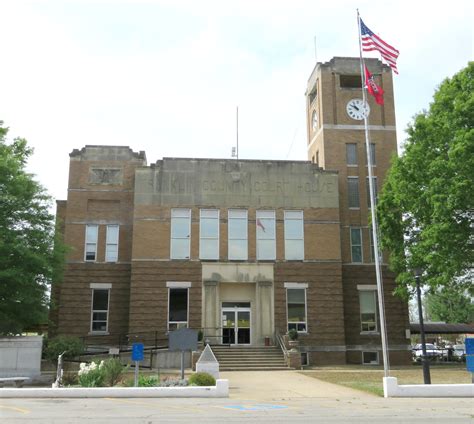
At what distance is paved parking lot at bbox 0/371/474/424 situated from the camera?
1301 centimetres

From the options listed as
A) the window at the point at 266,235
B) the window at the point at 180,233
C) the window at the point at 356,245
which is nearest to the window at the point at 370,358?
the window at the point at 356,245

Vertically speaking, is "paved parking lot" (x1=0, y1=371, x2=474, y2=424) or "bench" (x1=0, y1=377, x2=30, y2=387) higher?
"bench" (x1=0, y1=377, x2=30, y2=387)

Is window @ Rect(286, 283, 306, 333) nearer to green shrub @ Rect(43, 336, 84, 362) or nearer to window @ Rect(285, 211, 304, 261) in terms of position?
window @ Rect(285, 211, 304, 261)

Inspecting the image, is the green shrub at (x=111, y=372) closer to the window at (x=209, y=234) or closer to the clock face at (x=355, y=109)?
the window at (x=209, y=234)

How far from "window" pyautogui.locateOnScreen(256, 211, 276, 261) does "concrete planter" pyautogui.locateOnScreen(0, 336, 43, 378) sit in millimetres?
15137

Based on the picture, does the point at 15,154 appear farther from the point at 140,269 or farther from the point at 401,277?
the point at 401,277

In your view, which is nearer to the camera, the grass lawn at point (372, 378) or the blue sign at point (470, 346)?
the blue sign at point (470, 346)

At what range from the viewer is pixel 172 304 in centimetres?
3416

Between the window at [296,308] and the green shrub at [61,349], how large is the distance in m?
12.6

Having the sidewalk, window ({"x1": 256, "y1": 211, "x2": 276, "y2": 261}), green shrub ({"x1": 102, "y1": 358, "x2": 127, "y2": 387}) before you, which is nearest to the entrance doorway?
window ({"x1": 256, "y1": 211, "x2": 276, "y2": 261})

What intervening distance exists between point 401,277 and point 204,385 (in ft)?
50.7

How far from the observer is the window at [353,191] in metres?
38.2

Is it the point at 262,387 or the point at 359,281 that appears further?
the point at 359,281

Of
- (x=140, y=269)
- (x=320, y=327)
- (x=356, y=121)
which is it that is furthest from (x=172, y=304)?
(x=356, y=121)
